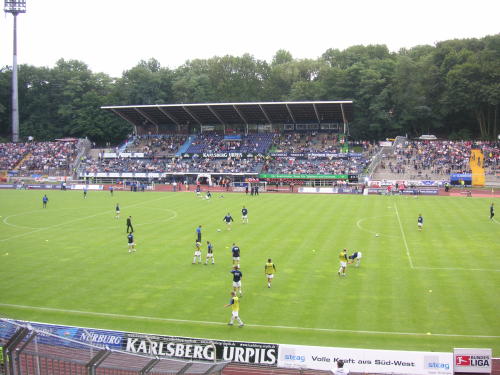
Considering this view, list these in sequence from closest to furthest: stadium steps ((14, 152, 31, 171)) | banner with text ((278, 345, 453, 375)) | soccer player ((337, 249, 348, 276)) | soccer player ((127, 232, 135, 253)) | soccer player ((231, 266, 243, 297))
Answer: banner with text ((278, 345, 453, 375)) → soccer player ((231, 266, 243, 297)) → soccer player ((337, 249, 348, 276)) → soccer player ((127, 232, 135, 253)) → stadium steps ((14, 152, 31, 171))

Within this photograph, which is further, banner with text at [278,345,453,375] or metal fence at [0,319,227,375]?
banner with text at [278,345,453,375]

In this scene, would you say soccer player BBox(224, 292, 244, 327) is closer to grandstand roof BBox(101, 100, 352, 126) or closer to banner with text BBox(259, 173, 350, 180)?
banner with text BBox(259, 173, 350, 180)

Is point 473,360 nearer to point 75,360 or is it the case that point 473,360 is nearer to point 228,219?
point 75,360

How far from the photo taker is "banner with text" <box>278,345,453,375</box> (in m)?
14.5

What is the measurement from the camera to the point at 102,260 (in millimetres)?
27703

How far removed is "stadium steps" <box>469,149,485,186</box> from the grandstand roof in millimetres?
19976

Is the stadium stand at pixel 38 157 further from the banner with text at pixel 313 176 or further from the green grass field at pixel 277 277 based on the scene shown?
the green grass field at pixel 277 277

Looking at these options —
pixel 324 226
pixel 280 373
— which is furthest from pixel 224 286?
pixel 324 226

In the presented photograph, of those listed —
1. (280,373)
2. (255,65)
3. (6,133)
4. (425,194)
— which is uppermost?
(255,65)

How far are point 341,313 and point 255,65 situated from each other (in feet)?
347

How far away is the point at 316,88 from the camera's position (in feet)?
320

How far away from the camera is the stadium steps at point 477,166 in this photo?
65.6 m

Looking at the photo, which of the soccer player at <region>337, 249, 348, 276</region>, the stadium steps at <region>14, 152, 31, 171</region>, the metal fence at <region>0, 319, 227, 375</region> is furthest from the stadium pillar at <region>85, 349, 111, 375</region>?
the stadium steps at <region>14, 152, 31, 171</region>

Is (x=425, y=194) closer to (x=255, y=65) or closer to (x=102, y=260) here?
(x=102, y=260)
